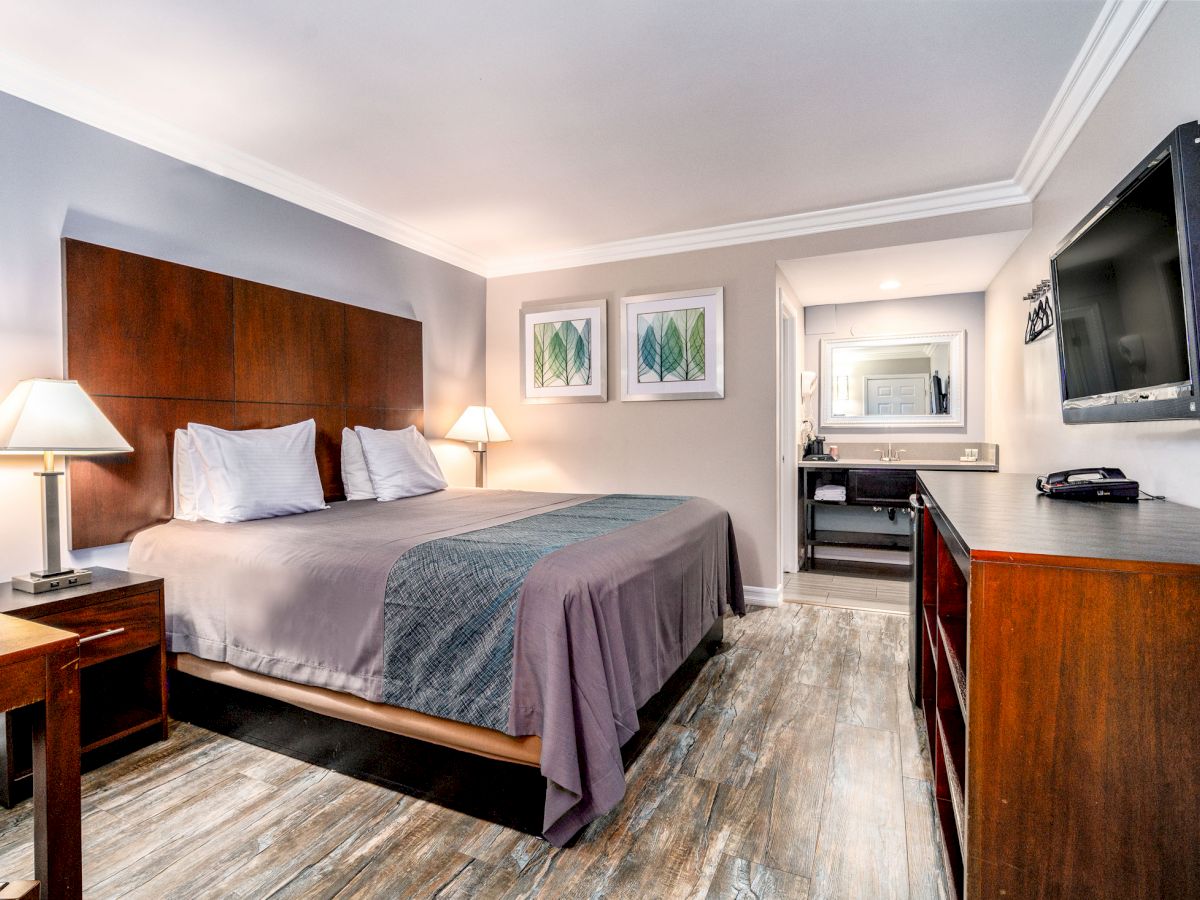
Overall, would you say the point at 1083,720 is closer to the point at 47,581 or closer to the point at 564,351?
the point at 47,581

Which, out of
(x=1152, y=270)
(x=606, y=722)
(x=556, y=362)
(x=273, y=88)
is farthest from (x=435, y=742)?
(x=556, y=362)

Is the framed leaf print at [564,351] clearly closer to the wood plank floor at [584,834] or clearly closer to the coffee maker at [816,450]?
the coffee maker at [816,450]

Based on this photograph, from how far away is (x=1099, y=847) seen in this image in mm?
934

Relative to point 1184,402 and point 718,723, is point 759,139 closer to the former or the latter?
point 1184,402

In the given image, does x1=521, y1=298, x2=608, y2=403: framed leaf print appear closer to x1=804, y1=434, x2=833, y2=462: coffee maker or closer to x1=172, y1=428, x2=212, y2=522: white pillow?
x1=804, y1=434, x2=833, y2=462: coffee maker

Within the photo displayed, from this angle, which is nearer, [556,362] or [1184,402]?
[1184,402]

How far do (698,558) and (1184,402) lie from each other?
172 centimetres

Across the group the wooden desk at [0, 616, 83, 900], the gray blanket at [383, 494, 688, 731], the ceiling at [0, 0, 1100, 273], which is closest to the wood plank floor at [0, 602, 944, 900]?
the gray blanket at [383, 494, 688, 731]

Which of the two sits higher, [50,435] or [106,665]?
[50,435]

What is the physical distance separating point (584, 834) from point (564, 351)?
137 inches

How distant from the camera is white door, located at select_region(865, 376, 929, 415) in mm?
5152

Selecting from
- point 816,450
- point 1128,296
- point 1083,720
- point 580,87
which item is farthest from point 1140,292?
point 816,450

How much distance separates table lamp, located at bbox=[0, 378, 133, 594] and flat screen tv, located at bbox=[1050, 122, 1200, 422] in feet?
10.4

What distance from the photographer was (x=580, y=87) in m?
2.45
